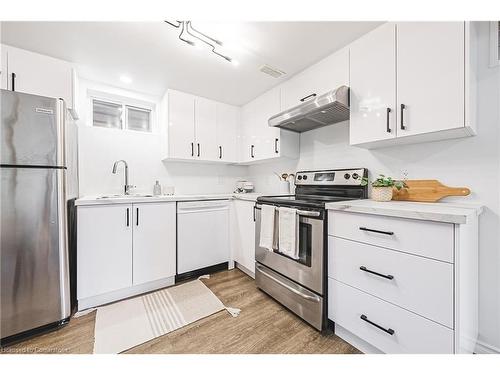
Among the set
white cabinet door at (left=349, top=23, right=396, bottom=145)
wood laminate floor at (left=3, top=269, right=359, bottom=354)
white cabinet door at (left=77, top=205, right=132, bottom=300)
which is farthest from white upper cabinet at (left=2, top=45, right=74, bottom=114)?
white cabinet door at (left=349, top=23, right=396, bottom=145)

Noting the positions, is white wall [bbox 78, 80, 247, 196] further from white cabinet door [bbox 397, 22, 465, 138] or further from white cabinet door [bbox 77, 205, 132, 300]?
white cabinet door [bbox 397, 22, 465, 138]

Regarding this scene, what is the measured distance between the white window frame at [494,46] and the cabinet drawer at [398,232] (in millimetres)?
1134

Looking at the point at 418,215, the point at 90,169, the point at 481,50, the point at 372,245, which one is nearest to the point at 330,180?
the point at 372,245

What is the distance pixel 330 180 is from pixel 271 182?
1.01 m

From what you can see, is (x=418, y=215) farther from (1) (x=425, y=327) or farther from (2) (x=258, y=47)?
(2) (x=258, y=47)

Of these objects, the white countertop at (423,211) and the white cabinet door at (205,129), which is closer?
the white countertop at (423,211)

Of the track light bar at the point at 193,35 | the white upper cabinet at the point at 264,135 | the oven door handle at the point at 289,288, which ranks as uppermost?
the track light bar at the point at 193,35

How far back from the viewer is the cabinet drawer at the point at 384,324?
963 millimetres

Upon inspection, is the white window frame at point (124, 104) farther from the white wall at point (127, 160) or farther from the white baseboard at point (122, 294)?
the white baseboard at point (122, 294)

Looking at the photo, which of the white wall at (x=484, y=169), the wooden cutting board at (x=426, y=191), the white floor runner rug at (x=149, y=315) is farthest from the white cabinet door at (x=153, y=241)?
the white wall at (x=484, y=169)

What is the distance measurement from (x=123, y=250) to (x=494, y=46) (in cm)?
310

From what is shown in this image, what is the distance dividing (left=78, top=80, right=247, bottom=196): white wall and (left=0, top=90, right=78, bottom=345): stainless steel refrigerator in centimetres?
88

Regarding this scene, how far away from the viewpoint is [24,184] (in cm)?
138

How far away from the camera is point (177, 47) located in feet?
5.62
